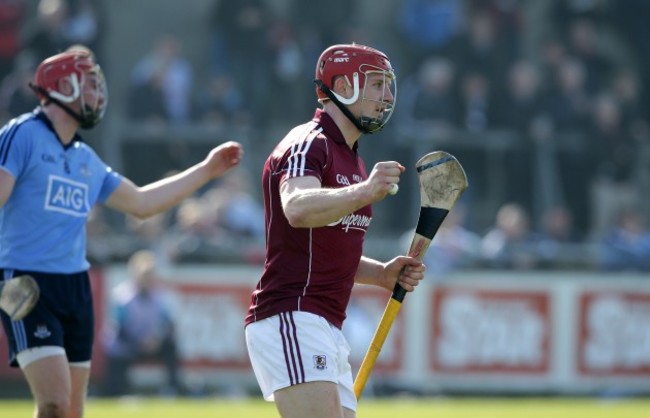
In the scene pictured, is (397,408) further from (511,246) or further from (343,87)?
(343,87)

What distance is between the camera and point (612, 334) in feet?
54.0

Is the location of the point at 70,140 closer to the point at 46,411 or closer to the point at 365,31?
the point at 46,411

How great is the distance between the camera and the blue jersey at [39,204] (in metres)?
7.62

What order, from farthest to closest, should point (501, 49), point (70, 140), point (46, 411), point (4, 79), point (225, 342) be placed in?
1. point (501, 49)
2. point (4, 79)
3. point (225, 342)
4. point (70, 140)
5. point (46, 411)

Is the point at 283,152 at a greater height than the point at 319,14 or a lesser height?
lesser

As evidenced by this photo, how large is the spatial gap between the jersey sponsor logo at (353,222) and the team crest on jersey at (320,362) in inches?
25.0

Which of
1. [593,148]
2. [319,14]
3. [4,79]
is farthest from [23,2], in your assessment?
[593,148]

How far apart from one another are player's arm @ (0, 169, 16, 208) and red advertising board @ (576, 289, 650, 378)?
10346 mm

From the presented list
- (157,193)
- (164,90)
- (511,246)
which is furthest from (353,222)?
(164,90)

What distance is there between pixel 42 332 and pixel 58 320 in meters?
0.20

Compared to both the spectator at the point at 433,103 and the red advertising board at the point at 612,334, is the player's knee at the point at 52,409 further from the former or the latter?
the spectator at the point at 433,103

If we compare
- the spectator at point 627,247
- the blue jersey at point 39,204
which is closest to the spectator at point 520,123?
the spectator at point 627,247

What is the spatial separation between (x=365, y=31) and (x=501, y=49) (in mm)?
1954

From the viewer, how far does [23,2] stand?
1789 centimetres
